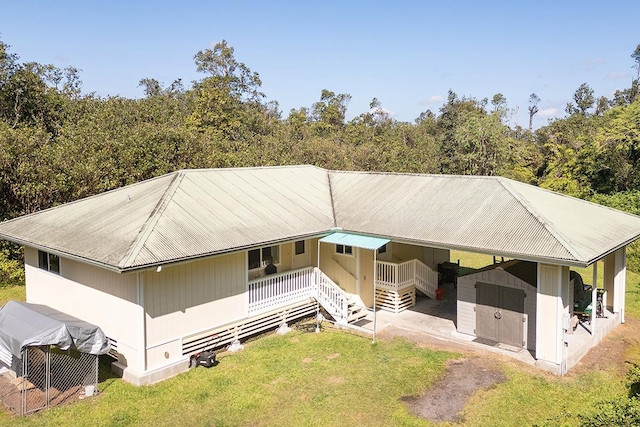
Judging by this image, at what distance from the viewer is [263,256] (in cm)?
1600

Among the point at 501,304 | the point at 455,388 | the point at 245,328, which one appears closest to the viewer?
the point at 455,388

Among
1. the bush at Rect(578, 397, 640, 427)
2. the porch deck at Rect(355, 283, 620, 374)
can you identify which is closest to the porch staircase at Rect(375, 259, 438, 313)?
the porch deck at Rect(355, 283, 620, 374)

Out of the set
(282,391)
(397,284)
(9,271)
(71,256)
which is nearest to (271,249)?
(397,284)

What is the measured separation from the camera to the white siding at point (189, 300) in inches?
473

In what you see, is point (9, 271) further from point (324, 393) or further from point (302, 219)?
point (324, 393)

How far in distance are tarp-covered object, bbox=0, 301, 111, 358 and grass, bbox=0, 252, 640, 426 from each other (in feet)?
3.93

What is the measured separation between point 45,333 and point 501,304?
11605 millimetres

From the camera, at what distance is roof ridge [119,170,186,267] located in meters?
11.2

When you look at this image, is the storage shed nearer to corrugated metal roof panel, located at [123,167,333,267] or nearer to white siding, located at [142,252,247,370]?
corrugated metal roof panel, located at [123,167,333,267]

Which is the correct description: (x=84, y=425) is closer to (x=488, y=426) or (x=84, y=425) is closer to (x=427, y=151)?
(x=488, y=426)

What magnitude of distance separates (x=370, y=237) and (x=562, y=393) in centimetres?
679

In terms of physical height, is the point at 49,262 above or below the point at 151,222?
below

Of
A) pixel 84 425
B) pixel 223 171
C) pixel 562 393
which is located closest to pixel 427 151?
pixel 223 171

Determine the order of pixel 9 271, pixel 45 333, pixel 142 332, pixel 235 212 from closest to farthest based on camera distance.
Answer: pixel 45 333 → pixel 142 332 → pixel 235 212 → pixel 9 271
